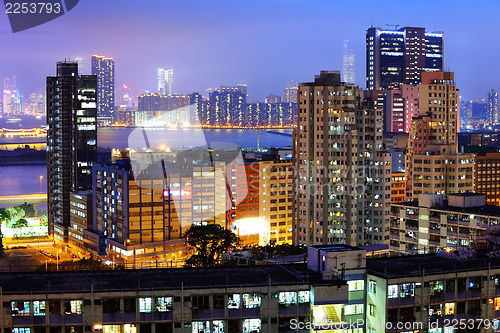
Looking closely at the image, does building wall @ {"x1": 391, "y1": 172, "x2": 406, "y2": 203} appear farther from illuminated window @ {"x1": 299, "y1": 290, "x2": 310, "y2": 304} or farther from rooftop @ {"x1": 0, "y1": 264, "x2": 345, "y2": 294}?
illuminated window @ {"x1": 299, "y1": 290, "x2": 310, "y2": 304}

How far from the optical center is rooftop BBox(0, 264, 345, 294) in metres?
9.53

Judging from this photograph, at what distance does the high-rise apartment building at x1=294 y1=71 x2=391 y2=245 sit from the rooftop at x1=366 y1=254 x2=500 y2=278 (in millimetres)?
17513

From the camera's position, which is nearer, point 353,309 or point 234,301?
point 234,301


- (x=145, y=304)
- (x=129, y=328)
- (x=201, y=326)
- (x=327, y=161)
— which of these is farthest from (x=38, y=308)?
(x=327, y=161)

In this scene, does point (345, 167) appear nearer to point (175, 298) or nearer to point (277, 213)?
point (277, 213)

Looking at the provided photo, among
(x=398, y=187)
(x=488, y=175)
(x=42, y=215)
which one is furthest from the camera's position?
(x=488, y=175)

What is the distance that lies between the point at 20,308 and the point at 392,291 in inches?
192

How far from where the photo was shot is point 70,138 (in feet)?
130

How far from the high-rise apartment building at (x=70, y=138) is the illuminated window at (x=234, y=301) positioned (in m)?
30.5

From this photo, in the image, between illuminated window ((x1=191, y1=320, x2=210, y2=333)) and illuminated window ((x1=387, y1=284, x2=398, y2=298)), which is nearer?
illuminated window ((x1=191, y1=320, x2=210, y2=333))

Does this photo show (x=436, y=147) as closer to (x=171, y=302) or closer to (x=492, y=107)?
(x=171, y=302)

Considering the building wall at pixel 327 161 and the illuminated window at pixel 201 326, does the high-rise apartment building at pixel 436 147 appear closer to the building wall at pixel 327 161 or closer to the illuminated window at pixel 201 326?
the building wall at pixel 327 161

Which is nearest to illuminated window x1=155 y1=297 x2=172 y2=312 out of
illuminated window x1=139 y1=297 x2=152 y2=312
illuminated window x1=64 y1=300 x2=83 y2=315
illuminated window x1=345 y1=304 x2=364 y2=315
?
illuminated window x1=139 y1=297 x2=152 y2=312

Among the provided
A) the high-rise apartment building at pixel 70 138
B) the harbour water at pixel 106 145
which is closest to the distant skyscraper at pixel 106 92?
the harbour water at pixel 106 145
